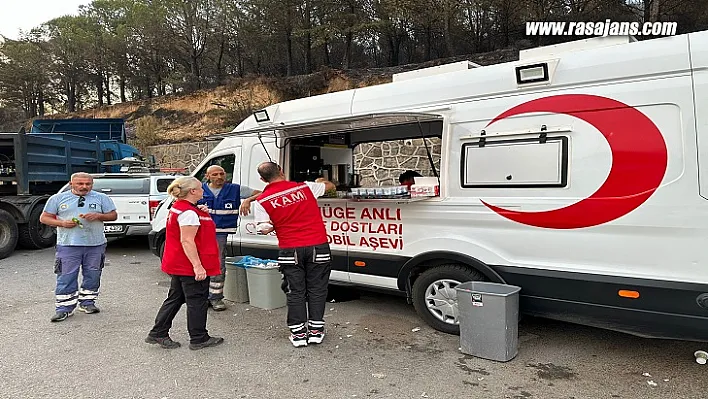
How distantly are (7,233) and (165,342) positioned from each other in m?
6.68

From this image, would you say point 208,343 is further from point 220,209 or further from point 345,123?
point 345,123

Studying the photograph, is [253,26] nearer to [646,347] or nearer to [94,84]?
[94,84]

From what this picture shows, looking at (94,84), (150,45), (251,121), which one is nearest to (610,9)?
(251,121)

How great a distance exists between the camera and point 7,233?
30.2 ft

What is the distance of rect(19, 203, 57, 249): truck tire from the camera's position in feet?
31.2

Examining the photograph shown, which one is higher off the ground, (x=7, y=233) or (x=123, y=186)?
(x=123, y=186)

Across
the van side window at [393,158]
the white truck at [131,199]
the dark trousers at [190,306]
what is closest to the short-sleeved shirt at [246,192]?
the dark trousers at [190,306]

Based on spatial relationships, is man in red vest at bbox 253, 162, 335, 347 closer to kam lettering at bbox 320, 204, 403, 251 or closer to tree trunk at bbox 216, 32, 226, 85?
kam lettering at bbox 320, 204, 403, 251

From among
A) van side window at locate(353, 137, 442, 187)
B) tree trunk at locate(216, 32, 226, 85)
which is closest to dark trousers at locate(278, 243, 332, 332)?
van side window at locate(353, 137, 442, 187)

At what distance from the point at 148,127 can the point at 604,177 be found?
20176mm

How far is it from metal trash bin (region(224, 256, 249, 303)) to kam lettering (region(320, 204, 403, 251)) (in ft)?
4.00

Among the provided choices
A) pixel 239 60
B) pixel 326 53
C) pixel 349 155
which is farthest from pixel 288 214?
pixel 239 60

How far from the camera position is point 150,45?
2416 centimetres

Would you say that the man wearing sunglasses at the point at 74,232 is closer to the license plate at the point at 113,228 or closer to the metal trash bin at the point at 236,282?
the metal trash bin at the point at 236,282
